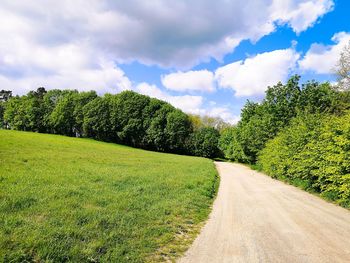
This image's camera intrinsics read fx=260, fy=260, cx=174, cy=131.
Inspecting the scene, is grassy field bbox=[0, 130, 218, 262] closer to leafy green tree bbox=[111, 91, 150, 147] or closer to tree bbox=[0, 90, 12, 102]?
leafy green tree bbox=[111, 91, 150, 147]

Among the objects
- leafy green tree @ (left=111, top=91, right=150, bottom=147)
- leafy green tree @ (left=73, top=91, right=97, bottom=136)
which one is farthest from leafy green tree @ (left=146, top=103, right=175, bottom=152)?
leafy green tree @ (left=73, top=91, right=97, bottom=136)

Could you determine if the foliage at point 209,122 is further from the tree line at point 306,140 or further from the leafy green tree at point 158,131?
the tree line at point 306,140

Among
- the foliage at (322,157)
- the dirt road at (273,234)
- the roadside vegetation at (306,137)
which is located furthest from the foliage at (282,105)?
the dirt road at (273,234)

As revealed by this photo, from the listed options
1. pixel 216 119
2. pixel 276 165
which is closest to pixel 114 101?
Answer: pixel 216 119

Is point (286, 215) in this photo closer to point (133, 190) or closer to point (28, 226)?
point (133, 190)

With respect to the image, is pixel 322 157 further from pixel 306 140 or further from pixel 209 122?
pixel 209 122

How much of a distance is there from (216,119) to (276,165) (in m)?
80.5

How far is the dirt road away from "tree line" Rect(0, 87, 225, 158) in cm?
6131

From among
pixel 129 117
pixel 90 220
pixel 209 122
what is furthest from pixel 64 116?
pixel 90 220

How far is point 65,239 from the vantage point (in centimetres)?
571

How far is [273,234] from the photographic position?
7477 mm

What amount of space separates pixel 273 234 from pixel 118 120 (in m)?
69.2

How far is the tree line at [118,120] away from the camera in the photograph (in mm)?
73188

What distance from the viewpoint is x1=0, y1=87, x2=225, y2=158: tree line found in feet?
240
